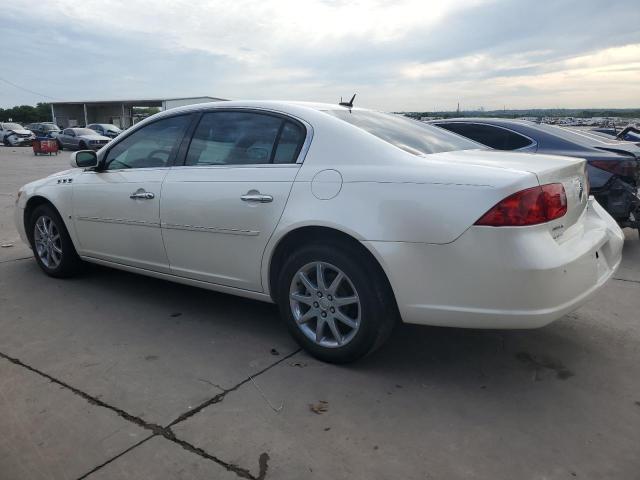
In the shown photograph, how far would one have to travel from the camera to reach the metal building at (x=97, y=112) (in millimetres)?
54244

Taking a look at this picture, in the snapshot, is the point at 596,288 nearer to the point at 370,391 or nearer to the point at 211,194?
the point at 370,391

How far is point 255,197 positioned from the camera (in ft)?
10.8

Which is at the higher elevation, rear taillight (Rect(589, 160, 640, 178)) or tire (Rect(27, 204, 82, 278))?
rear taillight (Rect(589, 160, 640, 178))

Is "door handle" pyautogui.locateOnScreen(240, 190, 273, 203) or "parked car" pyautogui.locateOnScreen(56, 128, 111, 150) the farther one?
"parked car" pyautogui.locateOnScreen(56, 128, 111, 150)

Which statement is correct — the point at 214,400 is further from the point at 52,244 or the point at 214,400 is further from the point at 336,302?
the point at 52,244

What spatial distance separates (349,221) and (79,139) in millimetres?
29550

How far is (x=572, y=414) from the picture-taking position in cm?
264

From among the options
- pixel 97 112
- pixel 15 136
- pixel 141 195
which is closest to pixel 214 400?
pixel 141 195

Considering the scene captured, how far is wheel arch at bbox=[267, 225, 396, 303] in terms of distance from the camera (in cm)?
291

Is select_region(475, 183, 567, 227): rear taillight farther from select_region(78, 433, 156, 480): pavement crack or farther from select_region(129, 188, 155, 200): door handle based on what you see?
select_region(129, 188, 155, 200): door handle

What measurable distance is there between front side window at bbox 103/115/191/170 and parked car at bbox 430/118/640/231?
4.11 m

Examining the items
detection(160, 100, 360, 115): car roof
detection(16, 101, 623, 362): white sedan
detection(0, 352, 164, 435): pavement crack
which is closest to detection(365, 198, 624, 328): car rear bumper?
detection(16, 101, 623, 362): white sedan

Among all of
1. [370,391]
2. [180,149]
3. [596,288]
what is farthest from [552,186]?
[180,149]

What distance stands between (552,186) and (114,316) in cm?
315
